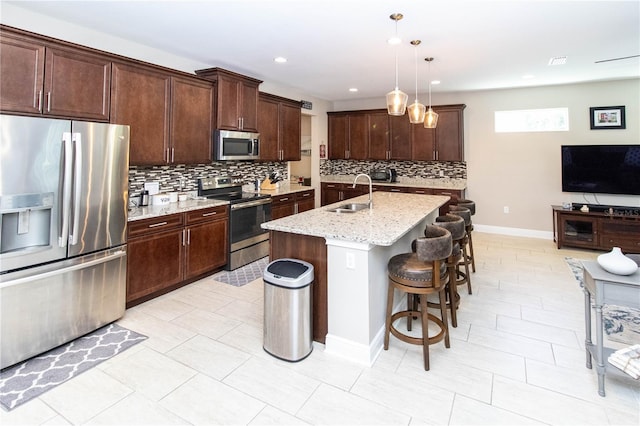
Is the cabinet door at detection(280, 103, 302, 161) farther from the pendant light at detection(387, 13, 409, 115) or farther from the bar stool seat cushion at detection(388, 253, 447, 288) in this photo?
the bar stool seat cushion at detection(388, 253, 447, 288)

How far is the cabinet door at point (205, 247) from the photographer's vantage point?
3.77m

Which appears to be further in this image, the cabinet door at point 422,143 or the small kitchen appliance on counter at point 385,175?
the small kitchen appliance on counter at point 385,175

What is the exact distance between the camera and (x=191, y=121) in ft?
13.2

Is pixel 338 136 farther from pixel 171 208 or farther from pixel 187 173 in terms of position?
pixel 171 208

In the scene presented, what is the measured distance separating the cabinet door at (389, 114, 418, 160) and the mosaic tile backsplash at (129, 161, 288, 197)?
2.64m

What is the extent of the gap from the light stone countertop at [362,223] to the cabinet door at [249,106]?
6.55 feet

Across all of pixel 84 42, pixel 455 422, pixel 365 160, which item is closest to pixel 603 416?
pixel 455 422

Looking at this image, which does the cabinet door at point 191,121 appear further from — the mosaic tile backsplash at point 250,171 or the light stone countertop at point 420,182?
the light stone countertop at point 420,182

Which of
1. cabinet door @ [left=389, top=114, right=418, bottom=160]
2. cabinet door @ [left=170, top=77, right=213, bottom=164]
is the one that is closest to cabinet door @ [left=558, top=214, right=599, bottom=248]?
cabinet door @ [left=389, top=114, right=418, bottom=160]

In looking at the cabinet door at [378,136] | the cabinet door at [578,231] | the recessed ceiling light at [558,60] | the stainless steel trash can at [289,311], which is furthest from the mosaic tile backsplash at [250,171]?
the recessed ceiling light at [558,60]

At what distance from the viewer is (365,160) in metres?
7.54

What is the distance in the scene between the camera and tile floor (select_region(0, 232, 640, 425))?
1899 millimetres

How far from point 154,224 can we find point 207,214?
0.68 m

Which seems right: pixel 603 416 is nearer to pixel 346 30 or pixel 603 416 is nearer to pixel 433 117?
pixel 433 117
